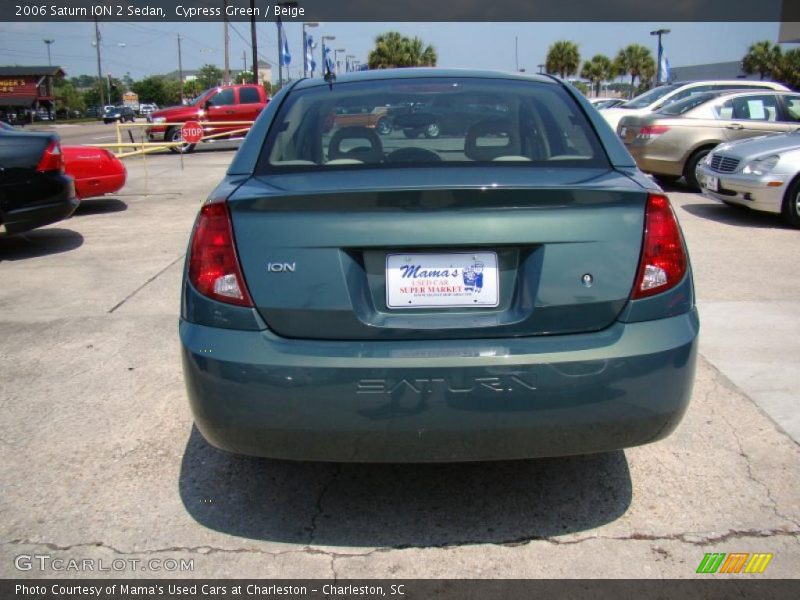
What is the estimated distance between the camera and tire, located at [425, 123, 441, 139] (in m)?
3.22

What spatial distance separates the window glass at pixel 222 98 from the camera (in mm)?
21859

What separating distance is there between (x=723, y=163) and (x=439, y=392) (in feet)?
26.0

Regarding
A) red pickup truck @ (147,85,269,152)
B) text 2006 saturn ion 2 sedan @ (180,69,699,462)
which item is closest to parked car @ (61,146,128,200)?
text 2006 saturn ion 2 sedan @ (180,69,699,462)

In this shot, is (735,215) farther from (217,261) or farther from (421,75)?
(217,261)

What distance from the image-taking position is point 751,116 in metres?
11.4

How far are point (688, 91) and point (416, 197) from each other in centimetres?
1285

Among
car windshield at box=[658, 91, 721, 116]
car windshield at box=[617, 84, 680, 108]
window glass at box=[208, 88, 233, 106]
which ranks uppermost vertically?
window glass at box=[208, 88, 233, 106]

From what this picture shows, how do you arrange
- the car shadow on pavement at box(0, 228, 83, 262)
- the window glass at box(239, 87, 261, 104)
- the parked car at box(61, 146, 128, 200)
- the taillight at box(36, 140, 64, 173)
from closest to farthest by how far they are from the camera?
the taillight at box(36, 140, 64, 173)
the car shadow on pavement at box(0, 228, 83, 262)
the parked car at box(61, 146, 128, 200)
the window glass at box(239, 87, 261, 104)

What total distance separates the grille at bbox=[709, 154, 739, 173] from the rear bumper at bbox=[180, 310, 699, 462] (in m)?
7.23

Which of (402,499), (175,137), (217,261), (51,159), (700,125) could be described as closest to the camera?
(217,261)

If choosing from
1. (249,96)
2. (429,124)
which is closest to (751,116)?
(429,124)

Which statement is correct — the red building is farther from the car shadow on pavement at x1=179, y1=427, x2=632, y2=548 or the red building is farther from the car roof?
the car shadow on pavement at x1=179, y1=427, x2=632, y2=548

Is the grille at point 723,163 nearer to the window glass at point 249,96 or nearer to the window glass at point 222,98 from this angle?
the window glass at point 249,96

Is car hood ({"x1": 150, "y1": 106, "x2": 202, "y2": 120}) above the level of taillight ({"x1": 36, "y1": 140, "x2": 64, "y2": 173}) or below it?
above
